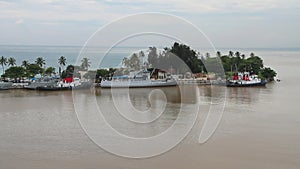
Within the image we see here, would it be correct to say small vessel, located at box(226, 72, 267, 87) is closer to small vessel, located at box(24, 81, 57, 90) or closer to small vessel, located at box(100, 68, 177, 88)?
small vessel, located at box(100, 68, 177, 88)

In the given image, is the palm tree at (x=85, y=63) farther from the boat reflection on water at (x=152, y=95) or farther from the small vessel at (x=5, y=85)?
the small vessel at (x=5, y=85)

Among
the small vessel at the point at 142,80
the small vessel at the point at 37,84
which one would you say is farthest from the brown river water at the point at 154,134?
the small vessel at the point at 142,80

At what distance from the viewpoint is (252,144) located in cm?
627

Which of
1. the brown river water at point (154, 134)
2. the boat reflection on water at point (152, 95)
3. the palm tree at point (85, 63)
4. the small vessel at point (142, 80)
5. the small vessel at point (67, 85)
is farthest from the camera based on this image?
the palm tree at point (85, 63)

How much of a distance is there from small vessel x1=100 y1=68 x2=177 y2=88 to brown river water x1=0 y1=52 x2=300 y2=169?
5.37 m

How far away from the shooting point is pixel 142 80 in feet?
56.1

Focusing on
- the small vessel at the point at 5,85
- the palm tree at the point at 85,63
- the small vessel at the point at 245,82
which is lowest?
the small vessel at the point at 5,85

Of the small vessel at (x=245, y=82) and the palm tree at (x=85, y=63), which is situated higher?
the palm tree at (x=85, y=63)

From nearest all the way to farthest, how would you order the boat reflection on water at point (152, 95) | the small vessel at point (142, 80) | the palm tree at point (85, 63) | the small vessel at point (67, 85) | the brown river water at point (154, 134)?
the brown river water at point (154, 134) → the boat reflection on water at point (152, 95) → the small vessel at point (67, 85) → the small vessel at point (142, 80) → the palm tree at point (85, 63)

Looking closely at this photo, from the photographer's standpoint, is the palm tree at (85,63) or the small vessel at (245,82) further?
the palm tree at (85,63)

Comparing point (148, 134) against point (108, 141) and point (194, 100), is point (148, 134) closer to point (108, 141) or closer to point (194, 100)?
point (108, 141)

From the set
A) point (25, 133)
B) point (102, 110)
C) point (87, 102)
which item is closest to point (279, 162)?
point (25, 133)

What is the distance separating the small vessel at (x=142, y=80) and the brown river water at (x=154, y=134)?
5.37 meters

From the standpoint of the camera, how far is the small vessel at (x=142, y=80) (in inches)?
658
